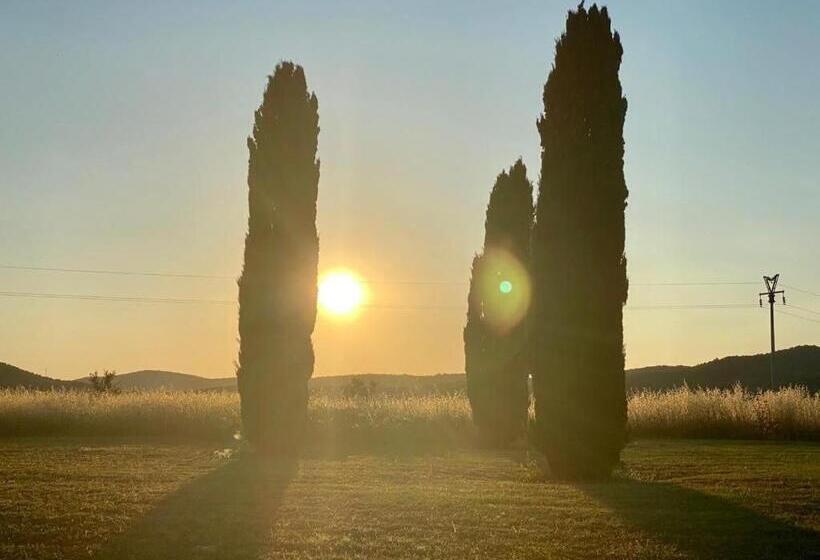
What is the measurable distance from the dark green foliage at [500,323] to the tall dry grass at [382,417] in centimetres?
136

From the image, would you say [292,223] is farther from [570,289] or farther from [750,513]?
[750,513]

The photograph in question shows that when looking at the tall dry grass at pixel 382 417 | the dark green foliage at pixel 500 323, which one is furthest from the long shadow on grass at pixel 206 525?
the tall dry grass at pixel 382 417

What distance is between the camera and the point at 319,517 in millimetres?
8875

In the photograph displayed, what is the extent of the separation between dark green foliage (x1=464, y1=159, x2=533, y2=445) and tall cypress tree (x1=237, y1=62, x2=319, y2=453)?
5.42 meters

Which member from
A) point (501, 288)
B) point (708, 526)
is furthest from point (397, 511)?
point (501, 288)

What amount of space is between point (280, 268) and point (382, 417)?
21.5 feet

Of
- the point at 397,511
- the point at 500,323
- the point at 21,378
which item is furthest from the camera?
the point at 21,378

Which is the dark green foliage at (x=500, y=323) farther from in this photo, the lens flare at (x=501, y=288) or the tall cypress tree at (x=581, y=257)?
the tall cypress tree at (x=581, y=257)

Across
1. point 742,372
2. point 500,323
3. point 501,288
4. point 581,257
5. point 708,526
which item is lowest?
point 708,526

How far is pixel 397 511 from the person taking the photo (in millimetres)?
9242

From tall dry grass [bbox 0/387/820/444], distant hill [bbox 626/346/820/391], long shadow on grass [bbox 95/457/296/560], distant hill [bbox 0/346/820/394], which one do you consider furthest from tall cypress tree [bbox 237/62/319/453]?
distant hill [bbox 626/346/820/391]

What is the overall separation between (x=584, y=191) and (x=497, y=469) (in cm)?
498

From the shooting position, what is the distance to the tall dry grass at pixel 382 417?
22938 millimetres

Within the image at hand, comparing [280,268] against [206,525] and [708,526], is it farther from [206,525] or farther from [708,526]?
[708,526]
